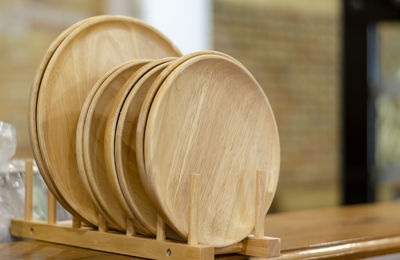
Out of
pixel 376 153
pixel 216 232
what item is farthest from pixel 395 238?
pixel 376 153

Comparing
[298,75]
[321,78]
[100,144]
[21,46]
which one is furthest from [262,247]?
[321,78]

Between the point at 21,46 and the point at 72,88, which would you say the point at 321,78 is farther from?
the point at 72,88

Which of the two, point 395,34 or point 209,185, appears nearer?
point 209,185

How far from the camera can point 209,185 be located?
2.79ft

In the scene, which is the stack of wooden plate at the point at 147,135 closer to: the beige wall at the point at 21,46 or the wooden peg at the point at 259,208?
the wooden peg at the point at 259,208

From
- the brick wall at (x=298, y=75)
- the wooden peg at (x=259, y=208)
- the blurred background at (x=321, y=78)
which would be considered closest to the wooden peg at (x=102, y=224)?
the wooden peg at (x=259, y=208)

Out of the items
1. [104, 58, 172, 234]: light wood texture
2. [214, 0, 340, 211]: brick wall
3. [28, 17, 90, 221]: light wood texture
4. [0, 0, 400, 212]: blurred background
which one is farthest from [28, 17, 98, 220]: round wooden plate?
[214, 0, 340, 211]: brick wall

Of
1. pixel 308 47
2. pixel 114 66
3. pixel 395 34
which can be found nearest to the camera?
pixel 114 66

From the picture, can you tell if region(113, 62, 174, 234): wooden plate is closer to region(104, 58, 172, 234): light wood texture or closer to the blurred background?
region(104, 58, 172, 234): light wood texture

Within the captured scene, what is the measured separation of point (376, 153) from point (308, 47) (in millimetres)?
937

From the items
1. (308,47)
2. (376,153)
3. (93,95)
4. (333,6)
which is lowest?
A: (376,153)

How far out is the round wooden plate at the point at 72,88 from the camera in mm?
917

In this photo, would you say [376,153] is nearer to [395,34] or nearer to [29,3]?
[395,34]

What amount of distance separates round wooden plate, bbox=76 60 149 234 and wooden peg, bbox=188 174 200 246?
105mm
